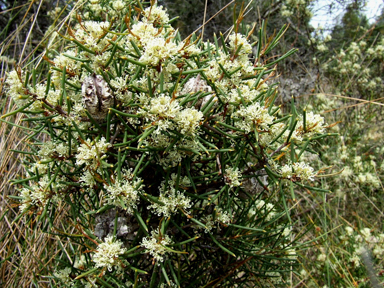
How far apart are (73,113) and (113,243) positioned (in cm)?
43

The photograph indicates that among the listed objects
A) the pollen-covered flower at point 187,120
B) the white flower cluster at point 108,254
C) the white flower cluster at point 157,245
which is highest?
the pollen-covered flower at point 187,120

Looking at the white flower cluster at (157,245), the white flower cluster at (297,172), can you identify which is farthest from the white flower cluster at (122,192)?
the white flower cluster at (297,172)

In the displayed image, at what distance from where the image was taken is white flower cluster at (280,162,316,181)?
39.7 inches

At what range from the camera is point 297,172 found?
102 cm

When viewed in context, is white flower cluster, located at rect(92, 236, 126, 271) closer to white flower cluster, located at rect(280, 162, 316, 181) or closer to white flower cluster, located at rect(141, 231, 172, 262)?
white flower cluster, located at rect(141, 231, 172, 262)

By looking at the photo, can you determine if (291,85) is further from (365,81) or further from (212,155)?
(212,155)

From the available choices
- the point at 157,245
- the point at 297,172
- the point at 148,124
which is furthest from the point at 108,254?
the point at 297,172

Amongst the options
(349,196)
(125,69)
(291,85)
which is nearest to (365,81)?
(291,85)

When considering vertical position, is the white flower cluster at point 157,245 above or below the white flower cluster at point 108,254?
above

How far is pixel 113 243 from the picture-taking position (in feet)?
3.38

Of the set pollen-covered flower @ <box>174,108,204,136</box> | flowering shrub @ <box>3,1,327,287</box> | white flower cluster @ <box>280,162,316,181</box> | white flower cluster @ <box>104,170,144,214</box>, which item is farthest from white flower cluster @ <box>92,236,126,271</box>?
white flower cluster @ <box>280,162,316,181</box>

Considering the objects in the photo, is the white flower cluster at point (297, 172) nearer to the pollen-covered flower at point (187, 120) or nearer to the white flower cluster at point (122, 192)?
the pollen-covered flower at point (187, 120)

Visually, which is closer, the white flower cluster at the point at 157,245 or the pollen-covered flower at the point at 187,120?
the pollen-covered flower at the point at 187,120

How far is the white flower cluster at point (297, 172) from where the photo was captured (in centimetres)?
101
